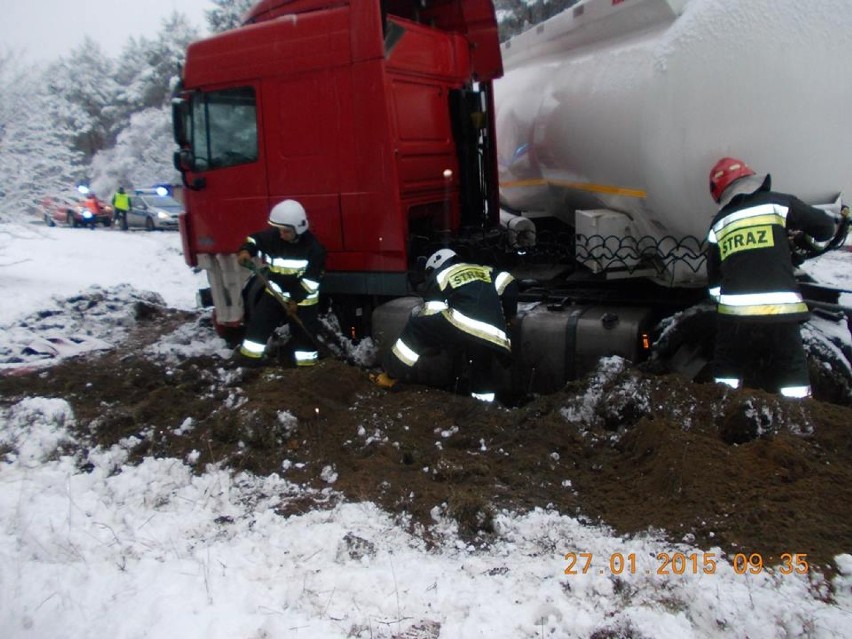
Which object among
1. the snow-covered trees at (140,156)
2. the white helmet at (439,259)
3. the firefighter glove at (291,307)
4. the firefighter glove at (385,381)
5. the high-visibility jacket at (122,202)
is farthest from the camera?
the snow-covered trees at (140,156)

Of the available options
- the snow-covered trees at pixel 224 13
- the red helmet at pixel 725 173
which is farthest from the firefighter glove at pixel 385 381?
the snow-covered trees at pixel 224 13

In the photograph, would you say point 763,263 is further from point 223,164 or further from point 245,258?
point 223,164

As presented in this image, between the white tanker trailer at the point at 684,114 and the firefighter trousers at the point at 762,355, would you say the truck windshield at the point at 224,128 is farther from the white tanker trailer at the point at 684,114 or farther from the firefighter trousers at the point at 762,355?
the firefighter trousers at the point at 762,355

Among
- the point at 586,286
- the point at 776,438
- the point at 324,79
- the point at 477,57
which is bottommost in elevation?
the point at 776,438

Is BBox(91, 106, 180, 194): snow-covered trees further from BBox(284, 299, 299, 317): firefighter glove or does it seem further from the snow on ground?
the snow on ground

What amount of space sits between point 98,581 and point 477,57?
16.9 ft

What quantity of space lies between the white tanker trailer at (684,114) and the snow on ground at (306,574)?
2.15 meters

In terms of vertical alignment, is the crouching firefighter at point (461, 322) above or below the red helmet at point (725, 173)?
below

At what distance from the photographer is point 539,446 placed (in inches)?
149

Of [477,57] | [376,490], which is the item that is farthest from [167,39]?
[376,490]

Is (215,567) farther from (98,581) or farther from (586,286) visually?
(586,286)

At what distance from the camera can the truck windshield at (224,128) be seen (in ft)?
17.9

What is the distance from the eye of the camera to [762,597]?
229cm

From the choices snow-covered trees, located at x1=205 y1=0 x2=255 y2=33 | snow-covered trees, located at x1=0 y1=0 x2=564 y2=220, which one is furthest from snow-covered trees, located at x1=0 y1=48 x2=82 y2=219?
snow-covered trees, located at x1=205 y1=0 x2=255 y2=33
